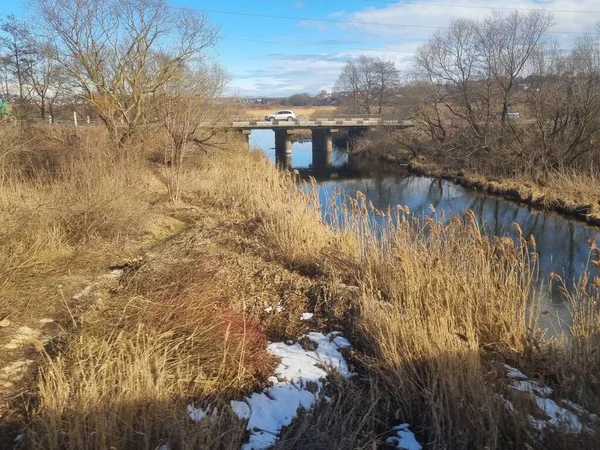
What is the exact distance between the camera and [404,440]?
9.89 feet

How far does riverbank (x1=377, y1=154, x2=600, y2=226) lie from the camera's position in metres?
15.3

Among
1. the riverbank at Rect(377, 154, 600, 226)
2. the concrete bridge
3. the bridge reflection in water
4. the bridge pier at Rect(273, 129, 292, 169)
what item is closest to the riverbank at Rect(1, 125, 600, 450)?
the riverbank at Rect(377, 154, 600, 226)

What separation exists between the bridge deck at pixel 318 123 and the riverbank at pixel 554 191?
1274 centimetres

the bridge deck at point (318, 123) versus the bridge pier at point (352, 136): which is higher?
the bridge deck at point (318, 123)

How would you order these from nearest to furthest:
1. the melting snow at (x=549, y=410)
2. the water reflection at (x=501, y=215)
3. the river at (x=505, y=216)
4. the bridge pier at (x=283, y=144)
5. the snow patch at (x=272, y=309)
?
the melting snow at (x=549, y=410) < the snow patch at (x=272, y=309) < the river at (x=505, y=216) < the water reflection at (x=501, y=215) < the bridge pier at (x=283, y=144)

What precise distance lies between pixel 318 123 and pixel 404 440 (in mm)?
38417

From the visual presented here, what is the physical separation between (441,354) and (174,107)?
41.9 feet

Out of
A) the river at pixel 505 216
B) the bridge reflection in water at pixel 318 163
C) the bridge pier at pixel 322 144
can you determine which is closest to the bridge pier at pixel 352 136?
the bridge reflection in water at pixel 318 163

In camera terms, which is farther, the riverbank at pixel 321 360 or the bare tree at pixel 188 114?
the bare tree at pixel 188 114

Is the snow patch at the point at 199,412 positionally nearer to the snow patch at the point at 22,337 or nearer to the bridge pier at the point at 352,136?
the snow patch at the point at 22,337

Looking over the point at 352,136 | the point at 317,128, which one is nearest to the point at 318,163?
the point at 317,128

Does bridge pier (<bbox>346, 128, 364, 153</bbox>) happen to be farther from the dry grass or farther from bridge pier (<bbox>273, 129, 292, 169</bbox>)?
the dry grass

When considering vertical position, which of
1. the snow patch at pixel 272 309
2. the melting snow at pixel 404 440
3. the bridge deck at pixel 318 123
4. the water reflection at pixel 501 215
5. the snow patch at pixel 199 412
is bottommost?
the water reflection at pixel 501 215

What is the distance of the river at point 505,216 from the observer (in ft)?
31.4
